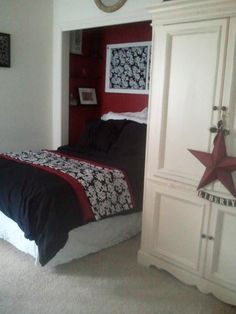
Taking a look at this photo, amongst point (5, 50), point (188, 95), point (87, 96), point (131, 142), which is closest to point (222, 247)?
point (188, 95)

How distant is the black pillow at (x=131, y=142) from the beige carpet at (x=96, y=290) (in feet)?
3.36

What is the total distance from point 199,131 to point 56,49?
8.11 feet

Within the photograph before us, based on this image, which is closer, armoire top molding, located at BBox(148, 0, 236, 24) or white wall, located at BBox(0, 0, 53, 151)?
armoire top molding, located at BBox(148, 0, 236, 24)

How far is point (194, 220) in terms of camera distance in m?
2.30

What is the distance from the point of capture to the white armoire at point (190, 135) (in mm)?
2039

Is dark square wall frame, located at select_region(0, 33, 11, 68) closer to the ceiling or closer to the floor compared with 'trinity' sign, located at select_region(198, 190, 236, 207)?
closer to the ceiling

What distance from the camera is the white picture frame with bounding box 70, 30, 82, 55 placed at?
4090mm

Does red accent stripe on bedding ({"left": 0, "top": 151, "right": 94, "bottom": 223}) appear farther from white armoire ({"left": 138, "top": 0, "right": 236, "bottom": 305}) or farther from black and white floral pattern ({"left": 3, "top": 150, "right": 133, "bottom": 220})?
white armoire ({"left": 138, "top": 0, "right": 236, "bottom": 305})

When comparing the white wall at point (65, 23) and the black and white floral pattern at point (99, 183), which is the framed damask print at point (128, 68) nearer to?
the white wall at point (65, 23)

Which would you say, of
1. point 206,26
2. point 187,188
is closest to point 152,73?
point 206,26

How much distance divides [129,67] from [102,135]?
3.11 ft

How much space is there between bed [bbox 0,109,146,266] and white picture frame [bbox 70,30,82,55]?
1.37 metres

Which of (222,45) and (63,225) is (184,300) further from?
(222,45)

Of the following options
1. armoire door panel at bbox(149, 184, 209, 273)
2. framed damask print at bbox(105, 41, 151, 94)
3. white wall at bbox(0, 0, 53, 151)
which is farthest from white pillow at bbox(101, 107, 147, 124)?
armoire door panel at bbox(149, 184, 209, 273)
